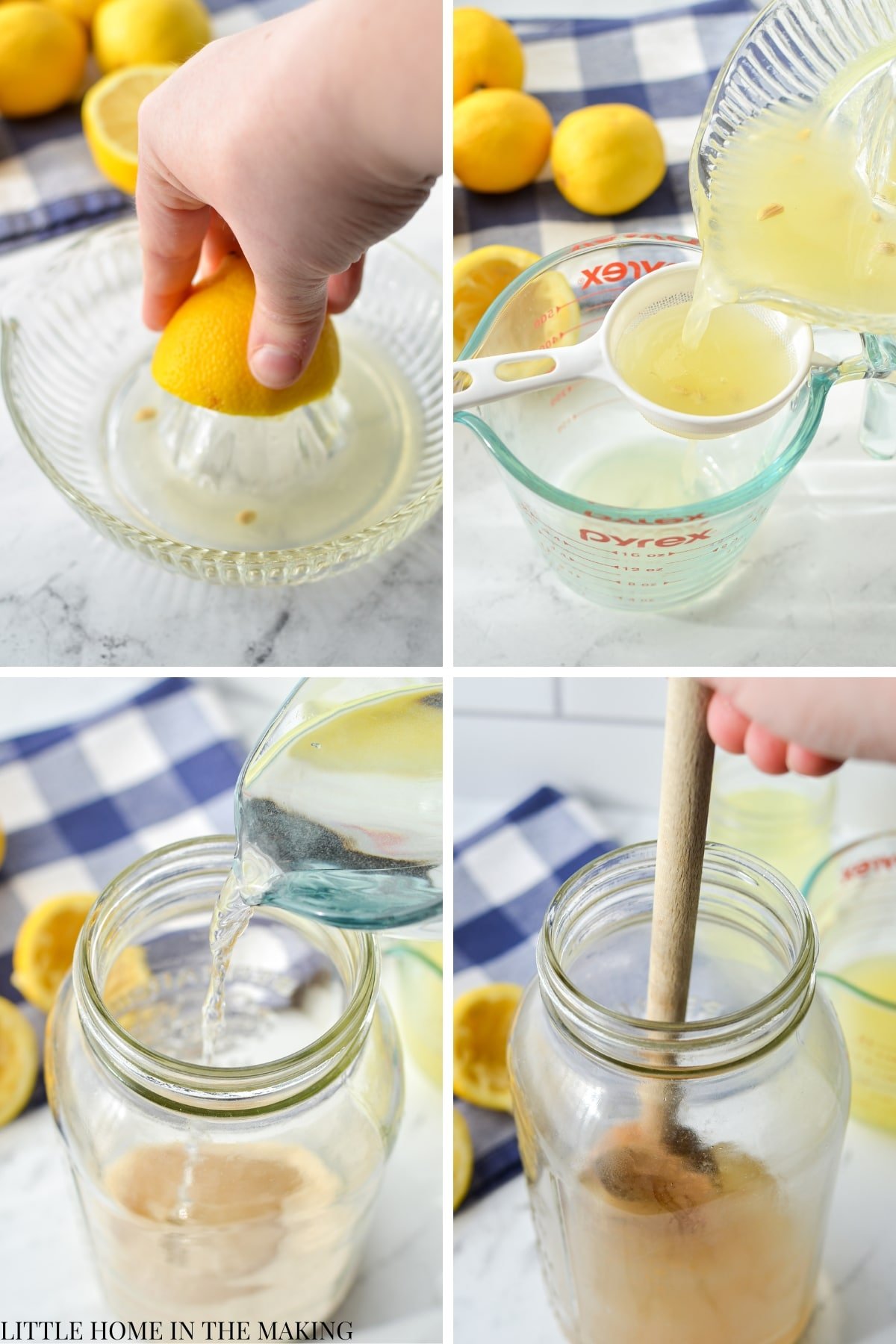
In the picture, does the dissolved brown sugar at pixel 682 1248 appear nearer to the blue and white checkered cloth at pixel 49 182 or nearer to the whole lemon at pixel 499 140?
the whole lemon at pixel 499 140

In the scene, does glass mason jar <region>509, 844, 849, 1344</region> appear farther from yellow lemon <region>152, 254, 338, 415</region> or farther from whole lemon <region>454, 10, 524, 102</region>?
whole lemon <region>454, 10, 524, 102</region>

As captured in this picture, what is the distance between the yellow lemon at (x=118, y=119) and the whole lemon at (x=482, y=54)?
0.79 feet

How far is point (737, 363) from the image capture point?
2.14ft

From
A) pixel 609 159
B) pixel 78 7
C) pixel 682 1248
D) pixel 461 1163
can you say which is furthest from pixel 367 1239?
pixel 78 7

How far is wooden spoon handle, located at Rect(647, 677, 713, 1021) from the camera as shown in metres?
0.49

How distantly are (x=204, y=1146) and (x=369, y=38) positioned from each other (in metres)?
0.51

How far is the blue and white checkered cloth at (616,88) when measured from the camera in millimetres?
927

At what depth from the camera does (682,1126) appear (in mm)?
561

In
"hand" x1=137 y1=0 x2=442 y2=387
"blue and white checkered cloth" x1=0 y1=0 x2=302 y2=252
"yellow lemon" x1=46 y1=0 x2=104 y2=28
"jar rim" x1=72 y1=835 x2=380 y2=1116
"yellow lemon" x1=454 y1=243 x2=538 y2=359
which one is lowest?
"jar rim" x1=72 y1=835 x2=380 y2=1116

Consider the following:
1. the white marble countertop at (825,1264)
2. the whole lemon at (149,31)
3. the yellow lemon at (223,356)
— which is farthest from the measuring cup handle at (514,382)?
the whole lemon at (149,31)

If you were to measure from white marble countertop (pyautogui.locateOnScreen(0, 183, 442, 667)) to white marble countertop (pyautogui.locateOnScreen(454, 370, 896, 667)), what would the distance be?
0.03m

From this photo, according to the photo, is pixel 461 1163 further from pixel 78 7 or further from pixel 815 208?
pixel 78 7

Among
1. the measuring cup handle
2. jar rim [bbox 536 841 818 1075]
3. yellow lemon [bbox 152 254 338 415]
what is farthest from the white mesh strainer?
jar rim [bbox 536 841 818 1075]

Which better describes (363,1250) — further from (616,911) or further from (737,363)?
(737,363)
